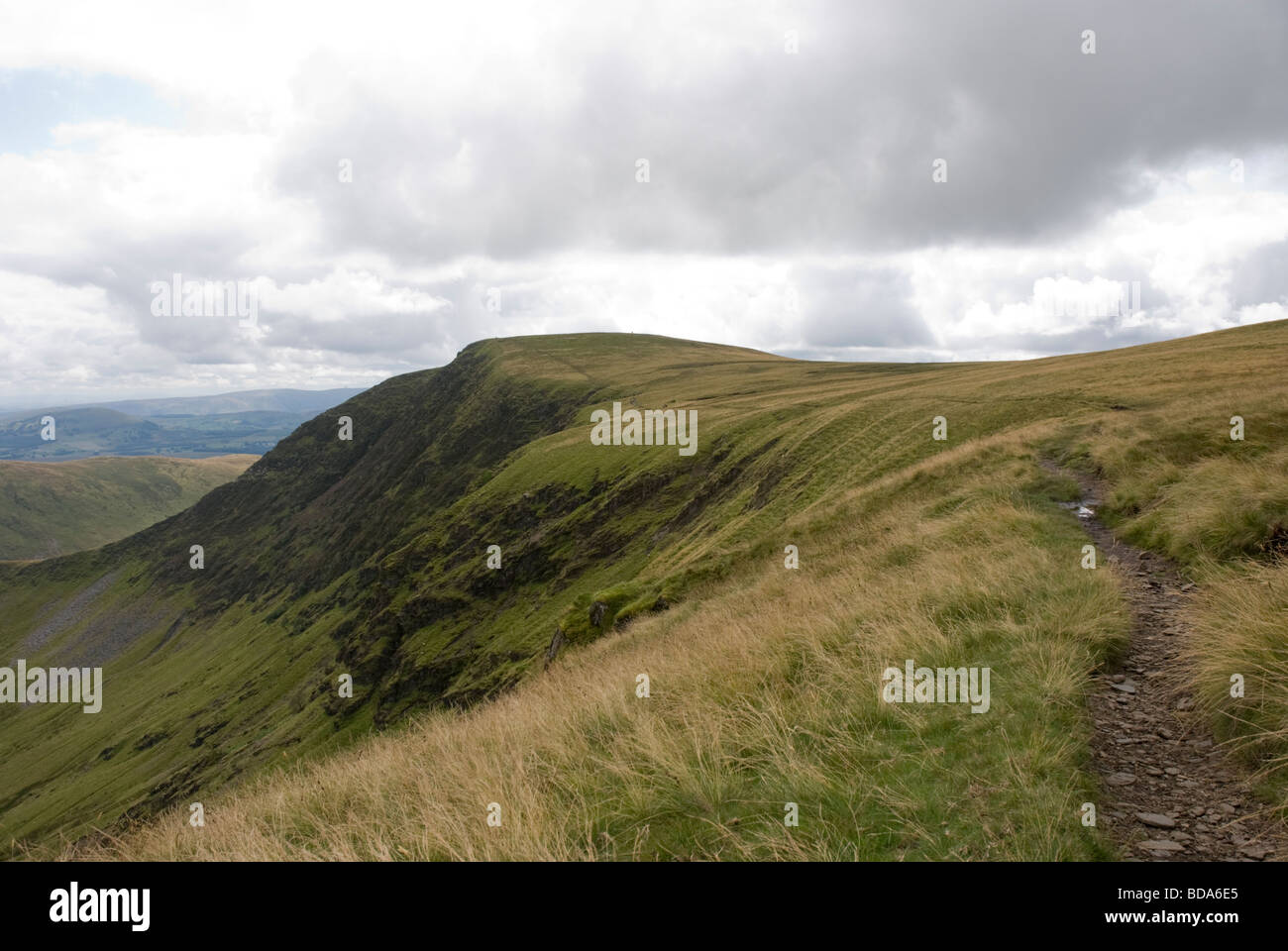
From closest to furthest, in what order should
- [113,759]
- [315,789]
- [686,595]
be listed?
[315,789] < [686,595] < [113,759]

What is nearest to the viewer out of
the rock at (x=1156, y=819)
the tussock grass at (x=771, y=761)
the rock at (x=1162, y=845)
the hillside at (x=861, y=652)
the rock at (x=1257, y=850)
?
the rock at (x=1257, y=850)

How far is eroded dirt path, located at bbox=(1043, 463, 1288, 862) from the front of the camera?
4.76 meters

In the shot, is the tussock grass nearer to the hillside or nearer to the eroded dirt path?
the hillside

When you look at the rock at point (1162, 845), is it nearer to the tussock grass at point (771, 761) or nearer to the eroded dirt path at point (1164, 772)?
the eroded dirt path at point (1164, 772)

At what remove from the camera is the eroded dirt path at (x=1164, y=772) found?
4762 millimetres

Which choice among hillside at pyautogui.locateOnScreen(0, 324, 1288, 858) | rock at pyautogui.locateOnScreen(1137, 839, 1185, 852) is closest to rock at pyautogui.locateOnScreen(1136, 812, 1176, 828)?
rock at pyautogui.locateOnScreen(1137, 839, 1185, 852)

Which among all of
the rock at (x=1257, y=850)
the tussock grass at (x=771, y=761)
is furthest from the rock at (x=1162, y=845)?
the tussock grass at (x=771, y=761)

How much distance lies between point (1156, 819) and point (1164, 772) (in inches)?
35.3

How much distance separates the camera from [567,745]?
743cm

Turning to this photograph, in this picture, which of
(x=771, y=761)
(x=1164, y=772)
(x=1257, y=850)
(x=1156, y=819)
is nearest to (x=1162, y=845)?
(x=1156, y=819)

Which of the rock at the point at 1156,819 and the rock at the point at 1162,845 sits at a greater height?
the rock at the point at 1156,819
